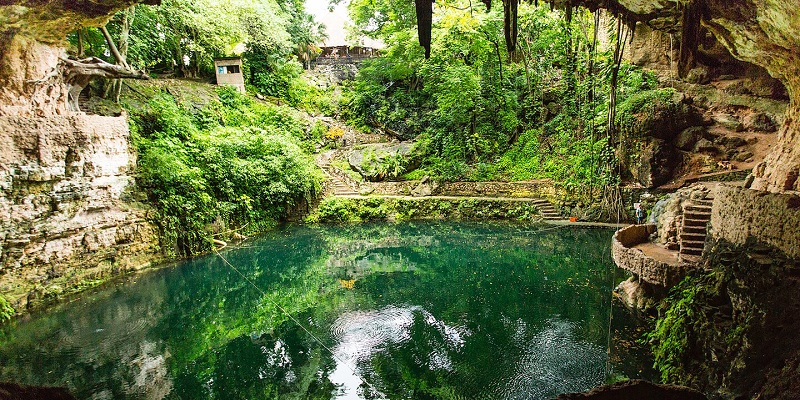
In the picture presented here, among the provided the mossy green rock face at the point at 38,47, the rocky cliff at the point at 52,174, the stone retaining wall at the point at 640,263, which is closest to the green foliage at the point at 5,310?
the rocky cliff at the point at 52,174

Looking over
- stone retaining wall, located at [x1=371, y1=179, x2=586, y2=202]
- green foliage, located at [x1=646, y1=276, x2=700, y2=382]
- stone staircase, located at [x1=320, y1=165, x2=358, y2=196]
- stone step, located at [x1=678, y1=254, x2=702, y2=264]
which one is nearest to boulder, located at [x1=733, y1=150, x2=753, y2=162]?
stone retaining wall, located at [x1=371, y1=179, x2=586, y2=202]

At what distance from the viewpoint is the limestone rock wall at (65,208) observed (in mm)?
9117

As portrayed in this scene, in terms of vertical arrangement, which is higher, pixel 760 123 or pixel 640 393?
pixel 760 123

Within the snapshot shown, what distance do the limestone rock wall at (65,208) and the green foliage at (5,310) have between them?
0.80 feet

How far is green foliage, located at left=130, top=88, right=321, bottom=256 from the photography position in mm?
12820

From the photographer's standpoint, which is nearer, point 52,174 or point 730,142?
point 52,174

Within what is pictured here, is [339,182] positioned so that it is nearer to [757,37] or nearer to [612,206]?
[612,206]

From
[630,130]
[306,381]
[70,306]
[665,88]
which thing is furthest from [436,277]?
[665,88]

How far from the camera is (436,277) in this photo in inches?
455

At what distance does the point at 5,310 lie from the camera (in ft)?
28.6

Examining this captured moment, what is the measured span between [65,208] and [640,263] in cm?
1340

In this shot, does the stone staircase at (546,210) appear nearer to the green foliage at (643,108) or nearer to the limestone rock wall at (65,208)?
the green foliage at (643,108)

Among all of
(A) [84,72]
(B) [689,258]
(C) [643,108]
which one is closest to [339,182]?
(A) [84,72]

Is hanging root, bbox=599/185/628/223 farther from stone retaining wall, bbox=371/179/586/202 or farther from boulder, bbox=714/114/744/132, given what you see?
boulder, bbox=714/114/744/132
